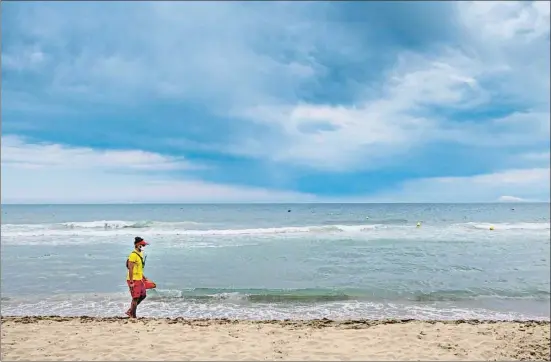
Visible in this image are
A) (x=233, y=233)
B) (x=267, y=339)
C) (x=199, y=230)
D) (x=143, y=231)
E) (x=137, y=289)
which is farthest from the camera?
(x=199, y=230)

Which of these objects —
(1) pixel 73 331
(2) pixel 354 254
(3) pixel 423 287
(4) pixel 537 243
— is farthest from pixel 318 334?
(4) pixel 537 243

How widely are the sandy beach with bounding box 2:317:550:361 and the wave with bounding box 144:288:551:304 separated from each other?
9.84ft

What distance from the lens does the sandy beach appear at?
7469 mm

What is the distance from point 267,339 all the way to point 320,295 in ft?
17.1

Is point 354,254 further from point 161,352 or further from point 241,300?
point 161,352

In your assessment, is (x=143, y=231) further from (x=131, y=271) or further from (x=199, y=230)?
(x=131, y=271)

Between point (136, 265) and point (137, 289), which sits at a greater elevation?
point (136, 265)

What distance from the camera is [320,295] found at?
43.9 ft

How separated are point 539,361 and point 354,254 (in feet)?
49.1

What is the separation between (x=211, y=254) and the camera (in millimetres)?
22500

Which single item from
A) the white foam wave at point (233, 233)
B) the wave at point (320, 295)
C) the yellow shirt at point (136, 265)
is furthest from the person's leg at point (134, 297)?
the white foam wave at point (233, 233)

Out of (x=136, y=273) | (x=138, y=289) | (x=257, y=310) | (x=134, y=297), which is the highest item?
(x=136, y=273)

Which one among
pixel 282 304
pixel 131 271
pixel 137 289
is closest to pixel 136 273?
pixel 131 271

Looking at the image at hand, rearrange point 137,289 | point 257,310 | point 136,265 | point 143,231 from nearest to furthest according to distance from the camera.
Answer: point 136,265
point 137,289
point 257,310
point 143,231
